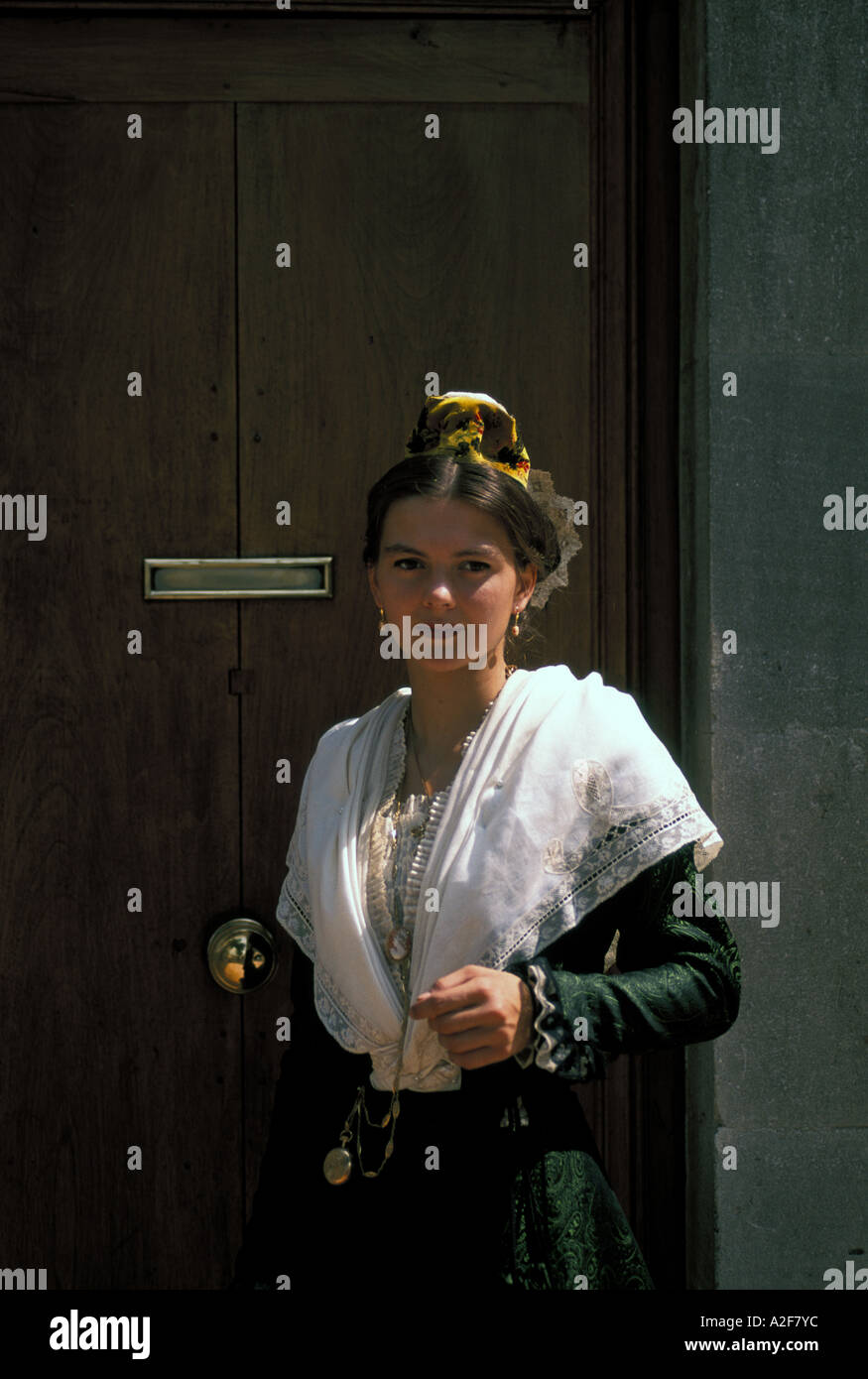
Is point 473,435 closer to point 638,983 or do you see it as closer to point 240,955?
point 638,983

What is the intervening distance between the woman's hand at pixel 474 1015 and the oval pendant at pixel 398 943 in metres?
0.14

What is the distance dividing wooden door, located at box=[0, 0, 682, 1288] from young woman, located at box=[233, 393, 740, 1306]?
607mm

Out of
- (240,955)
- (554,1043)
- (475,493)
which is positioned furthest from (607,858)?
(240,955)

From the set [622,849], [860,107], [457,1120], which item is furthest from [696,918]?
[860,107]

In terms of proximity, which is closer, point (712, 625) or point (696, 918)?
point (696, 918)

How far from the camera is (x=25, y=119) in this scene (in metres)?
1.99

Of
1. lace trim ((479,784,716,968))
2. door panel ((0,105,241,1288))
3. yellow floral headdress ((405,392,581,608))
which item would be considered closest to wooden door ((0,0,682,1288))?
door panel ((0,105,241,1288))

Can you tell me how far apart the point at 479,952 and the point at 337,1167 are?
0.29 m

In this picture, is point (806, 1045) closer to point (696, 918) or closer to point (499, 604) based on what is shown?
point (696, 918)

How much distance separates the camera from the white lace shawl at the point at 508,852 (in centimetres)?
128

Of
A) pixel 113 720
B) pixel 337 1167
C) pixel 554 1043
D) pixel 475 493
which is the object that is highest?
pixel 475 493

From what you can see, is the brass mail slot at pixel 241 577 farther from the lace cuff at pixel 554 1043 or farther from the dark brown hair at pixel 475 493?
the lace cuff at pixel 554 1043

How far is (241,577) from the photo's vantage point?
2.00 m
